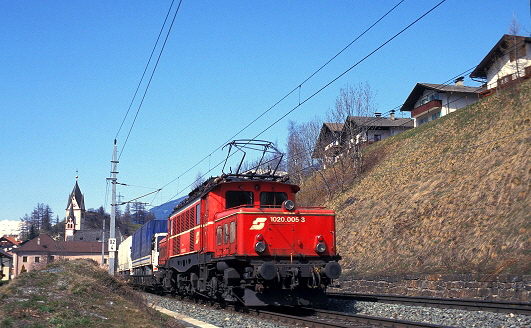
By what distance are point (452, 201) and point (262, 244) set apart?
14996mm

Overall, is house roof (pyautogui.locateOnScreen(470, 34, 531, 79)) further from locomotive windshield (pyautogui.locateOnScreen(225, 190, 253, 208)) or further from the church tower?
the church tower

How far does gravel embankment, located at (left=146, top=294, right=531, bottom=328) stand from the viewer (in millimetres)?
11578

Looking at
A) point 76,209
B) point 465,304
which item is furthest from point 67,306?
point 76,209

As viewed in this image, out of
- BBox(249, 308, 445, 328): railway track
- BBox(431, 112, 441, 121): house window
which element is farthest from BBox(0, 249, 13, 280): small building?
BBox(431, 112, 441, 121): house window

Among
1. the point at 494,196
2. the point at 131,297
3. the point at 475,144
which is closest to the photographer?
the point at 131,297

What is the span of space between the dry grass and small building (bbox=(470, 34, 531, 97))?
34.4m

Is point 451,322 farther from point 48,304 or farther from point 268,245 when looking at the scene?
point 48,304

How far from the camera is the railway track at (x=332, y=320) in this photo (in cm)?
1109

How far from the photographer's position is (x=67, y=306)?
11312 mm

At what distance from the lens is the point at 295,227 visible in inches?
569

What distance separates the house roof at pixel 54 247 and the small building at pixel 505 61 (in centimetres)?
8345

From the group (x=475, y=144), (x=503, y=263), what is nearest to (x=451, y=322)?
(x=503, y=263)

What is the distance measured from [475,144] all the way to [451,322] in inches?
796

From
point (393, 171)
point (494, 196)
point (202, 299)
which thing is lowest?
point (202, 299)
